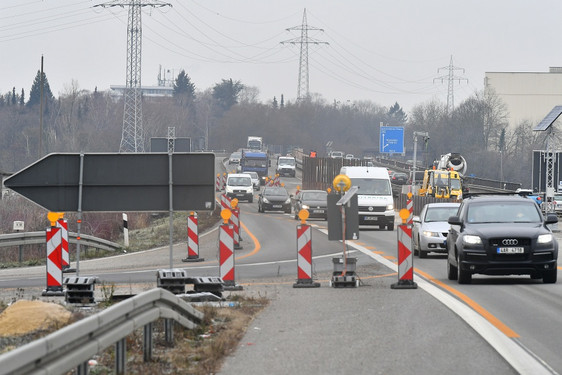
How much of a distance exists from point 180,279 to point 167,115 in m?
163

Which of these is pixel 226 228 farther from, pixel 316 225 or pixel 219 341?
pixel 316 225

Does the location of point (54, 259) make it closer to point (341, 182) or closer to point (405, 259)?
point (341, 182)

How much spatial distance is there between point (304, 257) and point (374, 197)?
2659 cm

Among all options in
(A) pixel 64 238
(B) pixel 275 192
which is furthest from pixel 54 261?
(B) pixel 275 192

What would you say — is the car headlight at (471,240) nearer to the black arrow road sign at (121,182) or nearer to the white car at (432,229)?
the black arrow road sign at (121,182)

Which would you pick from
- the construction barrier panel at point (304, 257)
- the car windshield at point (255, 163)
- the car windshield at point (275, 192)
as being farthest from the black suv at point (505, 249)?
the car windshield at point (255, 163)

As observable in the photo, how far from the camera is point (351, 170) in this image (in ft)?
154

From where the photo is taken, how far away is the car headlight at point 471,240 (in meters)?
19.4

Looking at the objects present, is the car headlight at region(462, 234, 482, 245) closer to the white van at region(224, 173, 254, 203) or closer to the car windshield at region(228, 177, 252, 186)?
the white van at region(224, 173, 254, 203)

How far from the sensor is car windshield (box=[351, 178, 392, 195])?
151 feet

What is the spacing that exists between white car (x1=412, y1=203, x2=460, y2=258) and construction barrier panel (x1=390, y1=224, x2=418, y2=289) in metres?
9.78

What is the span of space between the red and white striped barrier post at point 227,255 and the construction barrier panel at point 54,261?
277cm

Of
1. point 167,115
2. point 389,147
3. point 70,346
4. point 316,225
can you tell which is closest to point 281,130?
point 167,115

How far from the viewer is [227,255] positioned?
18719 mm
